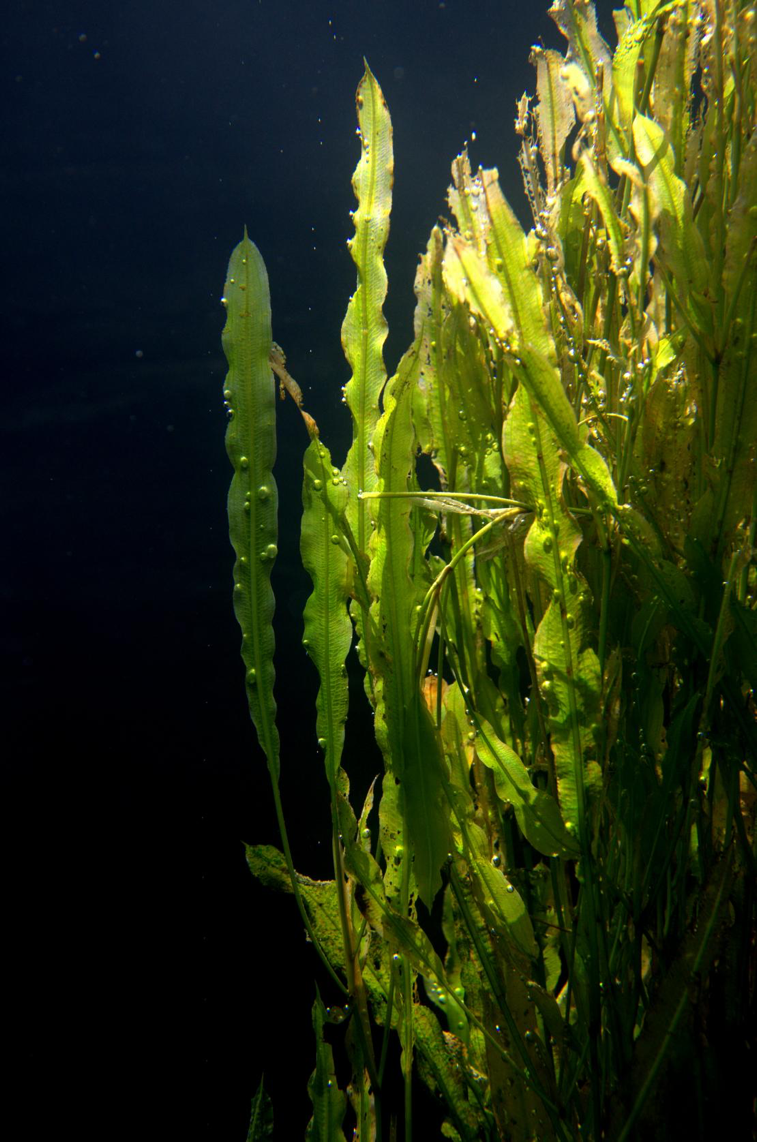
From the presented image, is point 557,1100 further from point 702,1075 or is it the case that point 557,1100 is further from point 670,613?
point 670,613

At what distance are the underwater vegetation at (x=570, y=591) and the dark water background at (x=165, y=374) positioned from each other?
231 centimetres

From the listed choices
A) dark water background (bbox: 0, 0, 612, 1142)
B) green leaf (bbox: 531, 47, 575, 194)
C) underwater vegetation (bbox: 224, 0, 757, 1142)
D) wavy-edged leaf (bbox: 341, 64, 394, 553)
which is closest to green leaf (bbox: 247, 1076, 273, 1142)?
underwater vegetation (bbox: 224, 0, 757, 1142)

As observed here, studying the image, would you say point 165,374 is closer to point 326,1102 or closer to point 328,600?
point 328,600

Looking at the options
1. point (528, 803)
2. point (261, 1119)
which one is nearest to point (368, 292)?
point (528, 803)

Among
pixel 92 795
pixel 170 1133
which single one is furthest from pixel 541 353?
pixel 170 1133

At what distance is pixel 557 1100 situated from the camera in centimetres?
76

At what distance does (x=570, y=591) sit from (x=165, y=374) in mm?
3192

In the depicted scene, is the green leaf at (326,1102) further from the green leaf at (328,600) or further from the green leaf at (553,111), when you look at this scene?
the green leaf at (553,111)

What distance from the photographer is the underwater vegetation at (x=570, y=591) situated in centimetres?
66

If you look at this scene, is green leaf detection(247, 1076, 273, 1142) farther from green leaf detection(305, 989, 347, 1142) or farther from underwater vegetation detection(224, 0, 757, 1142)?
underwater vegetation detection(224, 0, 757, 1142)

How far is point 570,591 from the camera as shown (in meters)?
0.66

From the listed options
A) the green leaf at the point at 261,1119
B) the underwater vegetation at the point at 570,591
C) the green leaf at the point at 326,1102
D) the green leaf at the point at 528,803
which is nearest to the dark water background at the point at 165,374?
the green leaf at the point at 261,1119

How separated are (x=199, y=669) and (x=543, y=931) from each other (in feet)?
8.46

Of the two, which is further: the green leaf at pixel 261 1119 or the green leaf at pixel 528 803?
the green leaf at pixel 261 1119
